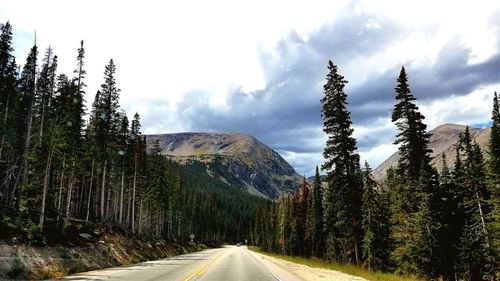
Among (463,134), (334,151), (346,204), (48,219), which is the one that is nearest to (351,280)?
(346,204)

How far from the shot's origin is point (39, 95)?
A: 47906 mm

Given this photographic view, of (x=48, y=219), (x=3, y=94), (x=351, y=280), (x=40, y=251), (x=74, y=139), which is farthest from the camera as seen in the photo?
(x=3, y=94)

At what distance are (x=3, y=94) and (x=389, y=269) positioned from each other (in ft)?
154

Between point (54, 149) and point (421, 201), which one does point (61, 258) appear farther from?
point (421, 201)

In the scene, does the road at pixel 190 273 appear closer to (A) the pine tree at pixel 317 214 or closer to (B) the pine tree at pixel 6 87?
(B) the pine tree at pixel 6 87

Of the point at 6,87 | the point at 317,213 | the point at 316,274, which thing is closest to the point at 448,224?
the point at 316,274

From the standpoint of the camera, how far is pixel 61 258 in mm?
23797

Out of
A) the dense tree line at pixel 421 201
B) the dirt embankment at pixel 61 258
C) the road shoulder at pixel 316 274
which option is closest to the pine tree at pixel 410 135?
the dense tree line at pixel 421 201

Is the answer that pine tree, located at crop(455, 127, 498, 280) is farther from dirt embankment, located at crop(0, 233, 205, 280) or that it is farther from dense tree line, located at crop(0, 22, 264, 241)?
dense tree line, located at crop(0, 22, 264, 241)

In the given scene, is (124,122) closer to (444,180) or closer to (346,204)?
(346,204)

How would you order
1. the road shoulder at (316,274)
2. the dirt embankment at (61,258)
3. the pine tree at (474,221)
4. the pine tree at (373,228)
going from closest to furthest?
the dirt embankment at (61,258), the road shoulder at (316,274), the pine tree at (474,221), the pine tree at (373,228)

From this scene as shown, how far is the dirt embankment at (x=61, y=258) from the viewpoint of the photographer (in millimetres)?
18797

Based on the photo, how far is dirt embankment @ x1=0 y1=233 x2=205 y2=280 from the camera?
1880 centimetres

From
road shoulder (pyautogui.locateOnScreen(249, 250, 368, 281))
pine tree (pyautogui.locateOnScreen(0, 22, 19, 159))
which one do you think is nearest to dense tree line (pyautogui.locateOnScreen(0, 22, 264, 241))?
pine tree (pyautogui.locateOnScreen(0, 22, 19, 159))
